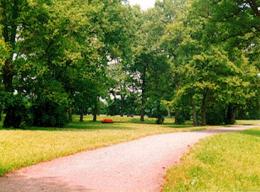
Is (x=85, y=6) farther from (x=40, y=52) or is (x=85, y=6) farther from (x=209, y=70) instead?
(x=209, y=70)

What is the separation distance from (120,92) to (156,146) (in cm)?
5379

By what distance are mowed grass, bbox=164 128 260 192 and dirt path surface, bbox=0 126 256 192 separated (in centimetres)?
54

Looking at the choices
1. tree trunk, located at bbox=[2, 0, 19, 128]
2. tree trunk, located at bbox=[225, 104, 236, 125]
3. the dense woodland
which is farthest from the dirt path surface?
tree trunk, located at bbox=[225, 104, 236, 125]

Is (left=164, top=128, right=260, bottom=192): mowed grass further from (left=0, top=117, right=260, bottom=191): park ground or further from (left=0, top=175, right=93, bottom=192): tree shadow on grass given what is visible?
(left=0, top=175, right=93, bottom=192): tree shadow on grass

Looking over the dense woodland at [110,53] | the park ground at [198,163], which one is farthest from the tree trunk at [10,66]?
the park ground at [198,163]

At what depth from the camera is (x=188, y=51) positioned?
5238 centimetres

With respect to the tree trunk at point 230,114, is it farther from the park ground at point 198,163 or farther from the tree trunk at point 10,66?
the park ground at point 198,163

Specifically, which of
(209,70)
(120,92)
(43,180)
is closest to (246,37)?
(209,70)

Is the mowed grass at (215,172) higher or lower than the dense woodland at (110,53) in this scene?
lower

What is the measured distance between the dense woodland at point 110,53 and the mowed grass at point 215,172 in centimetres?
1771

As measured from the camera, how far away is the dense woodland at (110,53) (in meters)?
36.6

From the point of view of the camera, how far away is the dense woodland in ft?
120

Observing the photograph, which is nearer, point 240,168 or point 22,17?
point 240,168

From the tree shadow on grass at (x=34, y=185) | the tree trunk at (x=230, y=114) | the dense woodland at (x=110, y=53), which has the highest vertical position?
the dense woodland at (x=110, y=53)
